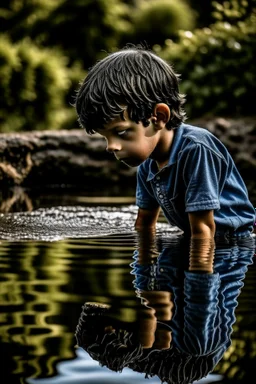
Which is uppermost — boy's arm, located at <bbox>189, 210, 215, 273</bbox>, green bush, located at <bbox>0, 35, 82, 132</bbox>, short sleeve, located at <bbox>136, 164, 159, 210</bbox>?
green bush, located at <bbox>0, 35, 82, 132</bbox>

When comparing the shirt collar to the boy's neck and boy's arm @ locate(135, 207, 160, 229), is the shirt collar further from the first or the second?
boy's arm @ locate(135, 207, 160, 229)

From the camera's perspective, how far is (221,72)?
9414 millimetres

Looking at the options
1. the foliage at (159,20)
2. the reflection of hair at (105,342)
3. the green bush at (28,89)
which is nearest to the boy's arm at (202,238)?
the reflection of hair at (105,342)

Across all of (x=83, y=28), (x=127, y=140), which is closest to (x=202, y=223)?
A: (x=127, y=140)

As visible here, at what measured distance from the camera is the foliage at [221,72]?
926 centimetres

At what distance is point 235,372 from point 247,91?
8379 mm

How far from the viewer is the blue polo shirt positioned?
9.22 ft

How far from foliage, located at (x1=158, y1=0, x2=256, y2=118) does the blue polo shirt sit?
237 inches

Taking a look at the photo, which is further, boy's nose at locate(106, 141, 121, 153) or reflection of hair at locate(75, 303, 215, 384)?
boy's nose at locate(106, 141, 121, 153)

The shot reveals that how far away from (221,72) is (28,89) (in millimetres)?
2516

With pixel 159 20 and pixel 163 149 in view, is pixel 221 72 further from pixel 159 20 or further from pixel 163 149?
pixel 159 20

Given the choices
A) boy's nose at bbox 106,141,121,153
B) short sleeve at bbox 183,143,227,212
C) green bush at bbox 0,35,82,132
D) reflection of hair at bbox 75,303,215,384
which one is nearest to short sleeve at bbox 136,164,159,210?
short sleeve at bbox 183,143,227,212

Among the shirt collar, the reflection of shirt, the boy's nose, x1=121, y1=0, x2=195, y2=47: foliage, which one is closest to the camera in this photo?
the reflection of shirt

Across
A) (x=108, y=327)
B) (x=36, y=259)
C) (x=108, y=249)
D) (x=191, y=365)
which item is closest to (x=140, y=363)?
→ (x=191, y=365)
